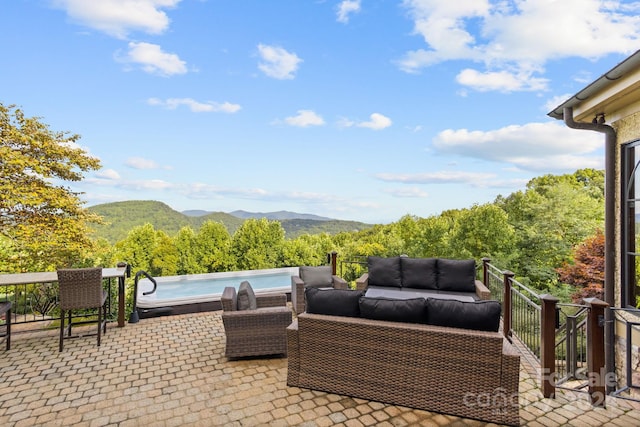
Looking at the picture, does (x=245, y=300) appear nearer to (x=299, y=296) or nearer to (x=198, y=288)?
(x=299, y=296)

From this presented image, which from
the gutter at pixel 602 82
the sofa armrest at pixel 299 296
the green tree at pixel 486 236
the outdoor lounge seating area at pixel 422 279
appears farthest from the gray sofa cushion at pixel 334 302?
the green tree at pixel 486 236

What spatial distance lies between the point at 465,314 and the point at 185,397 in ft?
8.91

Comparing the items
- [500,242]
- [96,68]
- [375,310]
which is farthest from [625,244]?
[96,68]

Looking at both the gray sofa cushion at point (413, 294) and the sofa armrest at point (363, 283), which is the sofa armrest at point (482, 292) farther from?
the sofa armrest at point (363, 283)

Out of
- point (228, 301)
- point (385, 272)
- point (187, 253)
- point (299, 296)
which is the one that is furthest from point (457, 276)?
point (187, 253)

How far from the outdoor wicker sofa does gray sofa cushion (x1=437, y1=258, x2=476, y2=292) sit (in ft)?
9.95

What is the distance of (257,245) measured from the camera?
1391 cm

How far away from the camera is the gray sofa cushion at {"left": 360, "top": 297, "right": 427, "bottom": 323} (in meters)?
3.18

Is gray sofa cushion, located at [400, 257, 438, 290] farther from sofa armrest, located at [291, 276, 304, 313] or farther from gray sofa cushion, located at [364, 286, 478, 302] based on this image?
sofa armrest, located at [291, 276, 304, 313]

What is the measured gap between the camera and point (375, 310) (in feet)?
10.7

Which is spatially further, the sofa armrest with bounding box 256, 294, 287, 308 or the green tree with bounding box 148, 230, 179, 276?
the green tree with bounding box 148, 230, 179, 276

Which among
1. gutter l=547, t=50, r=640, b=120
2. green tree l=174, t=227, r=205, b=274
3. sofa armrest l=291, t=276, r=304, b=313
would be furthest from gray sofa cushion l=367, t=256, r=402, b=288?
green tree l=174, t=227, r=205, b=274

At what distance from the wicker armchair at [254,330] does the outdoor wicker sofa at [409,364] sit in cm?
75

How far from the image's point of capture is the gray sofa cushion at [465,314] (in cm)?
295
